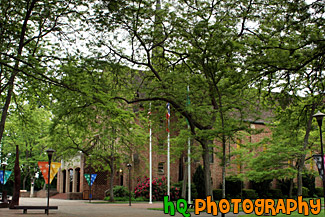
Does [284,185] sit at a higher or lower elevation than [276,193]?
higher

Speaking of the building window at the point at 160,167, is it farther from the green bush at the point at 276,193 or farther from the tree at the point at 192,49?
the tree at the point at 192,49

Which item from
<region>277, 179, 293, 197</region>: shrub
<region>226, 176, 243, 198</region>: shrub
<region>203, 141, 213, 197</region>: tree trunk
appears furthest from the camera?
<region>277, 179, 293, 197</region>: shrub

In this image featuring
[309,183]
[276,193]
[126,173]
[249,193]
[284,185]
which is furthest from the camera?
[309,183]

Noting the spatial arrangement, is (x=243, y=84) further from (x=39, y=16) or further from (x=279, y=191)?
(x=279, y=191)

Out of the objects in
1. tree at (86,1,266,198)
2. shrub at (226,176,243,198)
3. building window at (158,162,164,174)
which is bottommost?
shrub at (226,176,243,198)

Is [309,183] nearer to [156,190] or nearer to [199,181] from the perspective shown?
[199,181]

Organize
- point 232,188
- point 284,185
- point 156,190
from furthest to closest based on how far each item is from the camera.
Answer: point 284,185 → point 232,188 → point 156,190

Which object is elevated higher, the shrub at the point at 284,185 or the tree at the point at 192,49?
the tree at the point at 192,49

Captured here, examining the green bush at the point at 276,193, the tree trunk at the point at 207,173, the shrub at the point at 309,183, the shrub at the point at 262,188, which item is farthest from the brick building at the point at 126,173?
the tree trunk at the point at 207,173

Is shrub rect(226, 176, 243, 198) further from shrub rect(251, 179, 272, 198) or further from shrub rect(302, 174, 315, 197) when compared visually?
shrub rect(302, 174, 315, 197)

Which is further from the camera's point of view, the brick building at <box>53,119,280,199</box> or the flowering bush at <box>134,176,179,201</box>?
the brick building at <box>53,119,280,199</box>

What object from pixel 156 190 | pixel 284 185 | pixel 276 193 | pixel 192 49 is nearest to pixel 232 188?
pixel 276 193

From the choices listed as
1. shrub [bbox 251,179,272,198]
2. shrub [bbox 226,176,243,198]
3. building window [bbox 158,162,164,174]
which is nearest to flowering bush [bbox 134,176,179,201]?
building window [bbox 158,162,164,174]

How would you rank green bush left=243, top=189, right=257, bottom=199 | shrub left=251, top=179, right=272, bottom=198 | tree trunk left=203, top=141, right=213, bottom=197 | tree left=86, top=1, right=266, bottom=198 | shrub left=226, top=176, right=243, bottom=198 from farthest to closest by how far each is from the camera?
shrub left=251, top=179, right=272, bottom=198 < green bush left=243, top=189, right=257, bottom=199 < shrub left=226, top=176, right=243, bottom=198 < tree trunk left=203, top=141, right=213, bottom=197 < tree left=86, top=1, right=266, bottom=198
